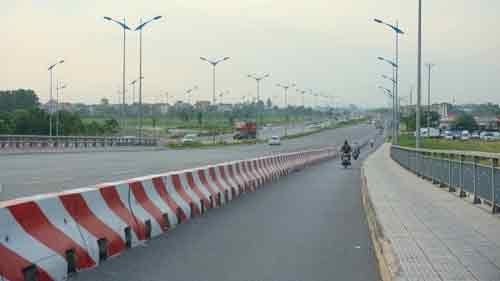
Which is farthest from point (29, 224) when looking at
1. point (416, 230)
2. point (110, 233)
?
point (416, 230)

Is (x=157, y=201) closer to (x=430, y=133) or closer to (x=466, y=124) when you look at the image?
(x=466, y=124)

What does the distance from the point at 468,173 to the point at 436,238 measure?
7.35m

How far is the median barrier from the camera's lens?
843 cm

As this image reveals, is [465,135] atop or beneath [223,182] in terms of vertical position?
beneath

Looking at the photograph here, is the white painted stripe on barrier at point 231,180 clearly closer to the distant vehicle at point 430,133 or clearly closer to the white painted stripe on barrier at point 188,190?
the white painted stripe on barrier at point 188,190

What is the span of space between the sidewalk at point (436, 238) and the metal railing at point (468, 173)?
0.36 m

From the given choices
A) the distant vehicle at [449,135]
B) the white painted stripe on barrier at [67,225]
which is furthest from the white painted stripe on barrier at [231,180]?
the distant vehicle at [449,135]

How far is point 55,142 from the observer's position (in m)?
65.9

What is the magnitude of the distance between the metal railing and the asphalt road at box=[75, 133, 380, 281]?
2.63 meters

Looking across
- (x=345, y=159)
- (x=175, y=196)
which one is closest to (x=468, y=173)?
(x=175, y=196)

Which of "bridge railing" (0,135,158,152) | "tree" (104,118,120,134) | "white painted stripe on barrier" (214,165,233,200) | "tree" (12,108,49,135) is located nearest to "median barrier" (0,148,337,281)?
"white painted stripe on barrier" (214,165,233,200)

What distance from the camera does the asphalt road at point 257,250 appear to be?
9719 millimetres

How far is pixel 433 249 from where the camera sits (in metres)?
10.8

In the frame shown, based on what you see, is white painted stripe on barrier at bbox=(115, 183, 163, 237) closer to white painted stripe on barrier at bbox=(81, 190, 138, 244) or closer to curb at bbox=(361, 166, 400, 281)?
white painted stripe on barrier at bbox=(81, 190, 138, 244)
